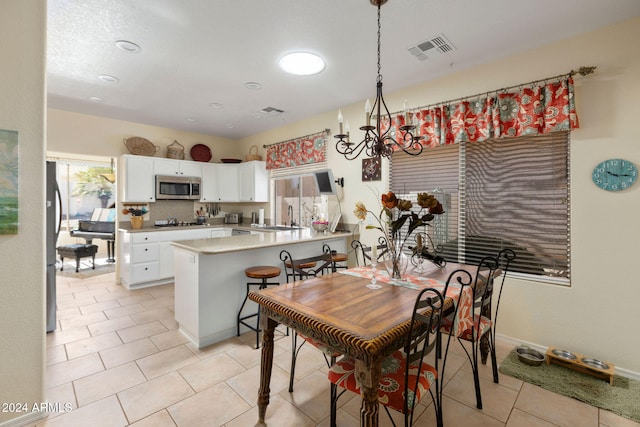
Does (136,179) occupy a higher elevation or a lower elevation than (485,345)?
higher

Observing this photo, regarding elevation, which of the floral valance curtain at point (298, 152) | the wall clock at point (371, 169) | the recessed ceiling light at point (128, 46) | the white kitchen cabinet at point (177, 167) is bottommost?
the wall clock at point (371, 169)

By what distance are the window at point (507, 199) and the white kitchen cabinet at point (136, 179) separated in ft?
13.7

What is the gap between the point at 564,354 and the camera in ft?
7.73

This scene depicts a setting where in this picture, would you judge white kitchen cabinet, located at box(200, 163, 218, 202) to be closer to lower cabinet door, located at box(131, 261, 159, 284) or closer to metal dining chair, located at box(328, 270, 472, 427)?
lower cabinet door, located at box(131, 261, 159, 284)

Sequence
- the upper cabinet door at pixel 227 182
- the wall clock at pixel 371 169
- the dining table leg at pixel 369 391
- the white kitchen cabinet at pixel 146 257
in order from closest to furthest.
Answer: the dining table leg at pixel 369 391
the wall clock at pixel 371 169
the white kitchen cabinet at pixel 146 257
the upper cabinet door at pixel 227 182

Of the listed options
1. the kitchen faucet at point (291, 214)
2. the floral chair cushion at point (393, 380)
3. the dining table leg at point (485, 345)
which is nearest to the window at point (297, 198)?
the kitchen faucet at point (291, 214)

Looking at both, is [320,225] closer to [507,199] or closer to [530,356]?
[507,199]

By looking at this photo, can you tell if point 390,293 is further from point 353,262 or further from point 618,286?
point 353,262

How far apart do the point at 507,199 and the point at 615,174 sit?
2.44ft

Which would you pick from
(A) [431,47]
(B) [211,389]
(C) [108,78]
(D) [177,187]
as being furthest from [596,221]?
(D) [177,187]

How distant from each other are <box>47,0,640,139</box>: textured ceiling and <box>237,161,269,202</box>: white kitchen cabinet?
5.75 ft

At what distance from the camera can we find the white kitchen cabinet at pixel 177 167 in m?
4.85

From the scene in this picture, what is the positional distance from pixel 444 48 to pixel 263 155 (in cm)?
370

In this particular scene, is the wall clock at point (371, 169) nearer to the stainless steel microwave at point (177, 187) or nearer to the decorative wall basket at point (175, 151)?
the stainless steel microwave at point (177, 187)
